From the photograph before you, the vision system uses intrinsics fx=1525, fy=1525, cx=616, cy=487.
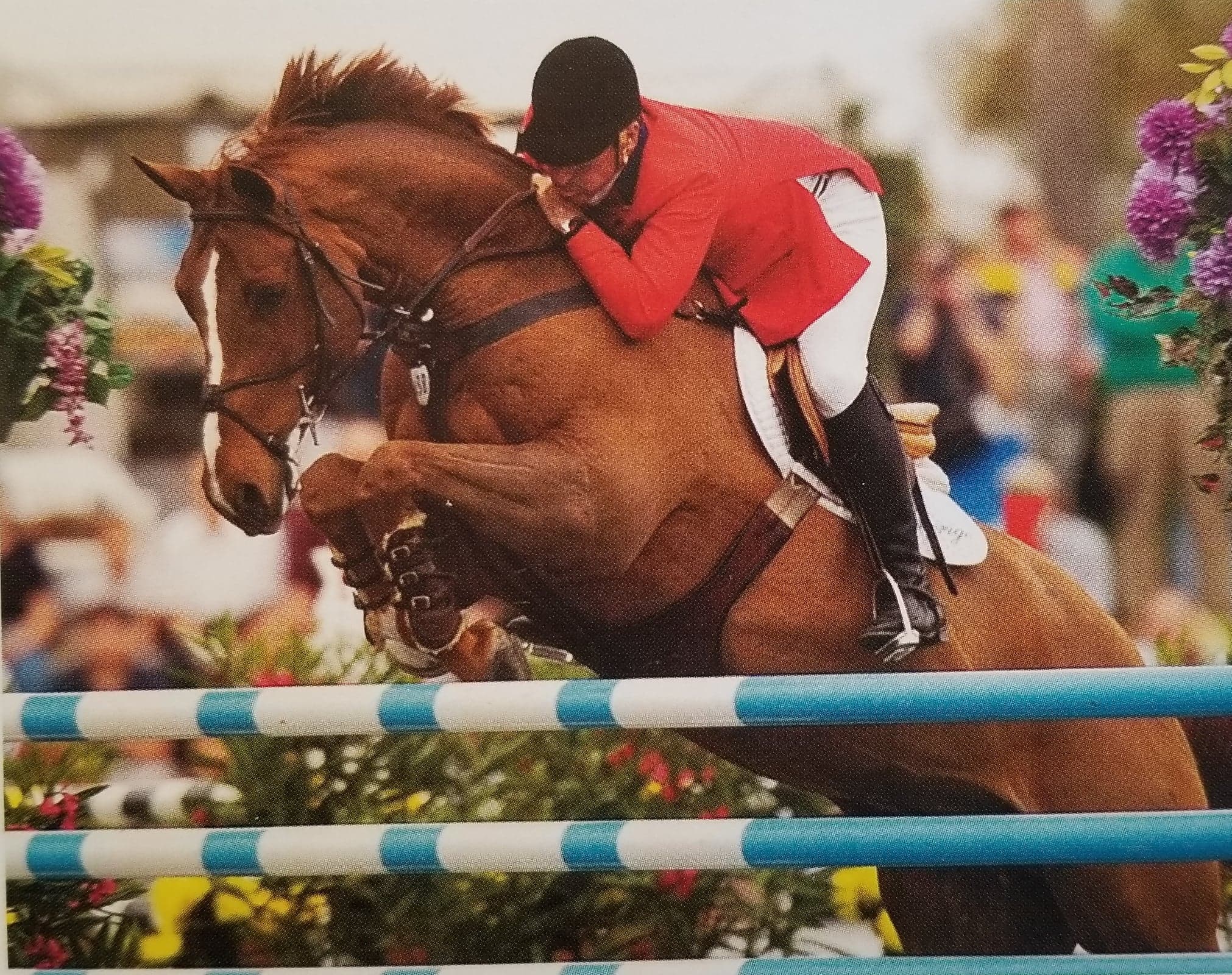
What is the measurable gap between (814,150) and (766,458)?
0.45m

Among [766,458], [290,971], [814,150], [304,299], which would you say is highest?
[814,150]

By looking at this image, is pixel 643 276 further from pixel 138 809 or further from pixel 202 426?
pixel 138 809

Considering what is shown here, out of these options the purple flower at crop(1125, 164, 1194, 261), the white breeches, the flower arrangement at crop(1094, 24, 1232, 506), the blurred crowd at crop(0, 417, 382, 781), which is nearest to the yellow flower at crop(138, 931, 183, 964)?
the blurred crowd at crop(0, 417, 382, 781)

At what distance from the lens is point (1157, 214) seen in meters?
2.17

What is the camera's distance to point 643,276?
222 cm

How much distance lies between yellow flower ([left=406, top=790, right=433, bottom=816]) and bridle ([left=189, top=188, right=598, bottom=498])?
506 mm

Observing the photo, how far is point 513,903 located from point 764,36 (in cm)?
136

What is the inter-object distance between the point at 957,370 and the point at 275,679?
3.70 feet

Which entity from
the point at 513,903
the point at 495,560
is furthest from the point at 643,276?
the point at 513,903

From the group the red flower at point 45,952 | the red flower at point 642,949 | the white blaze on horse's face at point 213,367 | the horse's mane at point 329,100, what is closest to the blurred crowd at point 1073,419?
the white blaze on horse's face at point 213,367

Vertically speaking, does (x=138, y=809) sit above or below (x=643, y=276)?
below

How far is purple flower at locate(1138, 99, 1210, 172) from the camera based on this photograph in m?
2.17

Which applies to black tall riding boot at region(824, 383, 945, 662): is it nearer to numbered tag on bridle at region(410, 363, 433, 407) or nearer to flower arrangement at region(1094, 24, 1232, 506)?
flower arrangement at region(1094, 24, 1232, 506)

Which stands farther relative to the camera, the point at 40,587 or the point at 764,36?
the point at 40,587
